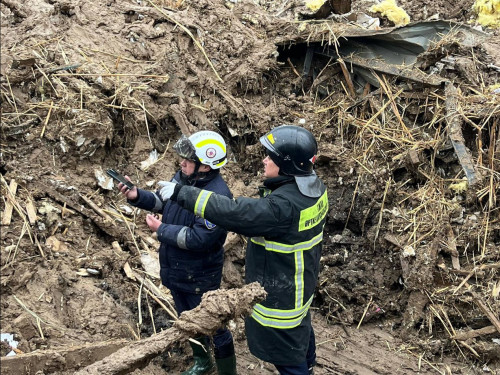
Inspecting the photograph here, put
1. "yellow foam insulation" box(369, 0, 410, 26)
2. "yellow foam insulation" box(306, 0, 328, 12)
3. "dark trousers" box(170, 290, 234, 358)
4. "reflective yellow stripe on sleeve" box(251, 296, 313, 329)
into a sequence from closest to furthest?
1. "reflective yellow stripe on sleeve" box(251, 296, 313, 329)
2. "dark trousers" box(170, 290, 234, 358)
3. "yellow foam insulation" box(306, 0, 328, 12)
4. "yellow foam insulation" box(369, 0, 410, 26)

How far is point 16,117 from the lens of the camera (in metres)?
5.64

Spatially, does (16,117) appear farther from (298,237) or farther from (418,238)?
(418,238)

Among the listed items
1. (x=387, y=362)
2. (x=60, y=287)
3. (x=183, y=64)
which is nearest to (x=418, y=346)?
(x=387, y=362)

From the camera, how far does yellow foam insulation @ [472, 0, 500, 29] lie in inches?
322

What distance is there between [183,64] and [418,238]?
3.62 m

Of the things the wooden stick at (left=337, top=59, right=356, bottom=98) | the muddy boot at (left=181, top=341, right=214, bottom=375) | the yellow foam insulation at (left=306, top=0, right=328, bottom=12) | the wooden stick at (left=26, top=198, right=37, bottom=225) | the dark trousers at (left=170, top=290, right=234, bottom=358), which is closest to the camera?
the dark trousers at (left=170, top=290, right=234, bottom=358)

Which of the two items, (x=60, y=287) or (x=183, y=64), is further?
(x=183, y=64)

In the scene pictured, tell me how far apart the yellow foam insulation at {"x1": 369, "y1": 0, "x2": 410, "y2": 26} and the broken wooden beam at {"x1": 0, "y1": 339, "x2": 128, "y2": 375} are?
251 inches

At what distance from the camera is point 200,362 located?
15.5 feet

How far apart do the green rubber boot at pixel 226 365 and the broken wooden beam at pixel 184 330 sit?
1.31 metres

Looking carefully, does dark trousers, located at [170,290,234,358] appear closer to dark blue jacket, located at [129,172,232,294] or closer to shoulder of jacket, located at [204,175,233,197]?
dark blue jacket, located at [129,172,232,294]

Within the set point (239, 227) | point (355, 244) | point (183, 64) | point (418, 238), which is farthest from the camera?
point (183, 64)

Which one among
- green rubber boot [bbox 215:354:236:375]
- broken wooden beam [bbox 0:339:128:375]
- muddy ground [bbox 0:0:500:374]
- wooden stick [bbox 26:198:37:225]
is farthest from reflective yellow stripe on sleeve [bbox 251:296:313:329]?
wooden stick [bbox 26:198:37:225]

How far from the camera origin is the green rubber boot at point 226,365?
14.9 ft
